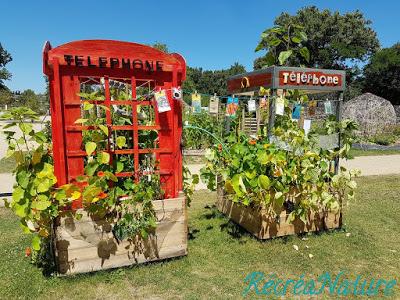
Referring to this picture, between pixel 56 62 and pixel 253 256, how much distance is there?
275 cm

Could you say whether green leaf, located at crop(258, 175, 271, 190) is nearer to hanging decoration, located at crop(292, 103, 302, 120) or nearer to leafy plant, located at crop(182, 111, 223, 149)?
hanging decoration, located at crop(292, 103, 302, 120)

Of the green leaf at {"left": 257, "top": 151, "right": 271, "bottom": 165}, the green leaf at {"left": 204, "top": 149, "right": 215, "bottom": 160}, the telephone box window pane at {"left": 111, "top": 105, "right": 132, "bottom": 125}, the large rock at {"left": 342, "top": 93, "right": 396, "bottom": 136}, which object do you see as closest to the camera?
the telephone box window pane at {"left": 111, "top": 105, "right": 132, "bottom": 125}

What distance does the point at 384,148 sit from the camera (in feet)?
43.3

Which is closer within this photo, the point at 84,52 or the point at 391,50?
the point at 84,52

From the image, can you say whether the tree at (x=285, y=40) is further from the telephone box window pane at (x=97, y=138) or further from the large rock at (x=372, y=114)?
the large rock at (x=372, y=114)

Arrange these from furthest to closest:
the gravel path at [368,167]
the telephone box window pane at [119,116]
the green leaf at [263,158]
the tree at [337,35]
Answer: the tree at [337,35] < the gravel path at [368,167] < the green leaf at [263,158] < the telephone box window pane at [119,116]

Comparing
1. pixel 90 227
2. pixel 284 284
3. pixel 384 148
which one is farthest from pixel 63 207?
pixel 384 148

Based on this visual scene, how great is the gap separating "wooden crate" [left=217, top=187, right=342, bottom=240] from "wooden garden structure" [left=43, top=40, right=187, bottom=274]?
981mm

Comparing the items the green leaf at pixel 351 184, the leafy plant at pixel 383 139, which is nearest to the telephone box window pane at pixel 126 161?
the green leaf at pixel 351 184

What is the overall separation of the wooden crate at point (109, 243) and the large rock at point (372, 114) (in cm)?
1475

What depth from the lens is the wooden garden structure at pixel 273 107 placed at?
13.2ft

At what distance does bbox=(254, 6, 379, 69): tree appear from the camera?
131 ft

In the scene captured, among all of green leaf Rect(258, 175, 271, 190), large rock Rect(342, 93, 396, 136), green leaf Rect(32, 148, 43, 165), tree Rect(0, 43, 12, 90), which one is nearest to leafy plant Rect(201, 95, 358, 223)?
green leaf Rect(258, 175, 271, 190)

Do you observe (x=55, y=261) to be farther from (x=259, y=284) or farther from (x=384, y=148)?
(x=384, y=148)
